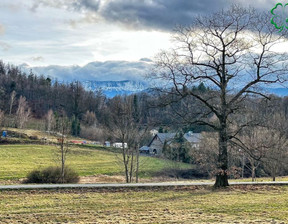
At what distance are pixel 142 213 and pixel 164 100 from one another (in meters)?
7.71

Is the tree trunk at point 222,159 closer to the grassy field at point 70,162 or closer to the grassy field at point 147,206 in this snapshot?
the grassy field at point 147,206

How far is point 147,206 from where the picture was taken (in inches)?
536

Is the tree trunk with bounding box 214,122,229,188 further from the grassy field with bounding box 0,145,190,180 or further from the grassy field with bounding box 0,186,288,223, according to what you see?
the grassy field with bounding box 0,145,190,180

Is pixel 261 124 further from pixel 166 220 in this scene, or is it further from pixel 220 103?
pixel 166 220

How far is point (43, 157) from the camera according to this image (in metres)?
48.4

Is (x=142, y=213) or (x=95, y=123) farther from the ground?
(x=95, y=123)

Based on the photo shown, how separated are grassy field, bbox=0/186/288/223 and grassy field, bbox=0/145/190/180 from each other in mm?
17278

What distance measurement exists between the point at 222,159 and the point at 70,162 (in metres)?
31.3

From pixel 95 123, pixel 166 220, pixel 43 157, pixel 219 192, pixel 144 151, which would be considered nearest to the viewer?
pixel 166 220

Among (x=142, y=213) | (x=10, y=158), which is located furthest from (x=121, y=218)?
(x=10, y=158)

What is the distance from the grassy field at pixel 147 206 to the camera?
11.0 metres

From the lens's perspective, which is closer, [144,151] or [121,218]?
[121,218]

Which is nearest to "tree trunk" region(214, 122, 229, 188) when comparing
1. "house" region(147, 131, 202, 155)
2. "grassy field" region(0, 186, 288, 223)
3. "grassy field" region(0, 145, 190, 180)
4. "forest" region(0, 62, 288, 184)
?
"forest" region(0, 62, 288, 184)

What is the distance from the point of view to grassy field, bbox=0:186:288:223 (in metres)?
11.0
